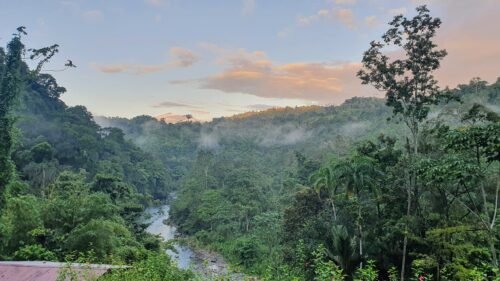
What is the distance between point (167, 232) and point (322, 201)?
90.8 ft

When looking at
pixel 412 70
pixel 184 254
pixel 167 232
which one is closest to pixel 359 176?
pixel 412 70

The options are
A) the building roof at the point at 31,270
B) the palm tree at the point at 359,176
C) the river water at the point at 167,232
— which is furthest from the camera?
the river water at the point at 167,232

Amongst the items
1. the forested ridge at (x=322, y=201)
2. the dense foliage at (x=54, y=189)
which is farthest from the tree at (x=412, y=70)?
the dense foliage at (x=54, y=189)

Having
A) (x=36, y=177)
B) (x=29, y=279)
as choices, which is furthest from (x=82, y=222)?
(x=36, y=177)

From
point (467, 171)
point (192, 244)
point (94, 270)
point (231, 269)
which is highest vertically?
Result: point (467, 171)

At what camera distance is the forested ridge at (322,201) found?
12.4m

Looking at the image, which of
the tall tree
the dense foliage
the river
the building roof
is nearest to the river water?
the river

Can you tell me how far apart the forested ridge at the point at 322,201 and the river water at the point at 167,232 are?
2070mm

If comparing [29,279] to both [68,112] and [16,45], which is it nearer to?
[16,45]

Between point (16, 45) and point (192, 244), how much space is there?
31455 millimetres

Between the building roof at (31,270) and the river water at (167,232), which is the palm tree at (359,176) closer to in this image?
the river water at (167,232)

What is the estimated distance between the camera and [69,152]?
47344mm

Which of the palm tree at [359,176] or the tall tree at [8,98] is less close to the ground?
the tall tree at [8,98]

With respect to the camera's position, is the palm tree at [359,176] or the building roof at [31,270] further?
the palm tree at [359,176]
